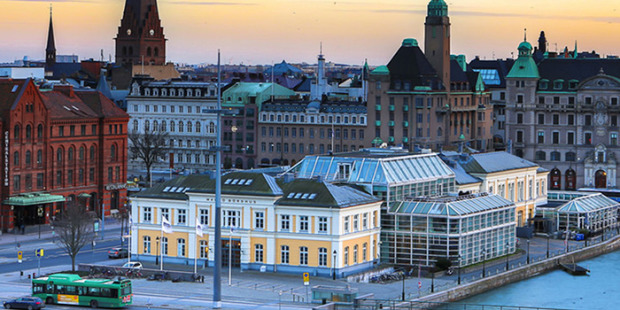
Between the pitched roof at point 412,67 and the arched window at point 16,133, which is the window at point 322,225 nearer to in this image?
the arched window at point 16,133

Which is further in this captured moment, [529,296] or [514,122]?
[514,122]

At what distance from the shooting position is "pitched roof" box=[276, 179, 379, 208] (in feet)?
338

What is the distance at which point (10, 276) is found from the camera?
103625 millimetres

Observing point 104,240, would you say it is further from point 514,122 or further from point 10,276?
point 514,122

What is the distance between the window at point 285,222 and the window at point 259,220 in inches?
55.4

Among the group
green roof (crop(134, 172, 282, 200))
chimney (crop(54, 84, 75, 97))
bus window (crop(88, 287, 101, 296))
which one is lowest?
bus window (crop(88, 287, 101, 296))

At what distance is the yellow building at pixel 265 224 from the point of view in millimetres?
102812

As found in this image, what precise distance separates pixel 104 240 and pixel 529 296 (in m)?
37.8

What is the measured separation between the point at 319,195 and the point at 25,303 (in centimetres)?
2358

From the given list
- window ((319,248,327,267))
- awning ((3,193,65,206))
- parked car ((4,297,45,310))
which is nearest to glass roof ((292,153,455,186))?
window ((319,248,327,267))

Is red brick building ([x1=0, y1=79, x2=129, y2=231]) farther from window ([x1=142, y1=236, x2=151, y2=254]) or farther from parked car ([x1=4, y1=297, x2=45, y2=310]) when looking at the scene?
parked car ([x1=4, y1=297, x2=45, y2=310])

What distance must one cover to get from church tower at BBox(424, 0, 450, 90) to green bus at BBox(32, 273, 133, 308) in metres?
88.6

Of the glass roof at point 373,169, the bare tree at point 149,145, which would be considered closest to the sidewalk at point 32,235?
the glass roof at point 373,169

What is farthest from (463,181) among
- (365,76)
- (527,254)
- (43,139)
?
(365,76)
